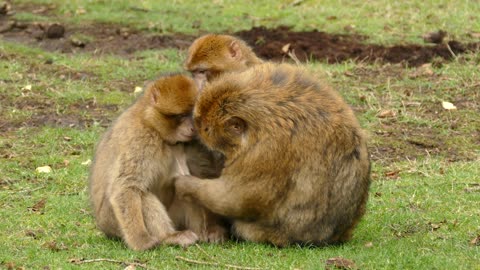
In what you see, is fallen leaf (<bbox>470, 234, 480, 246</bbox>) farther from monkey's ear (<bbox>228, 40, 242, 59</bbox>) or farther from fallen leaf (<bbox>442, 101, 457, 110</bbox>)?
fallen leaf (<bbox>442, 101, 457, 110</bbox>)

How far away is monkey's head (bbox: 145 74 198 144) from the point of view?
6.66 meters

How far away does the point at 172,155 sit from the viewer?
6.84 m

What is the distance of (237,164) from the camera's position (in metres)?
6.40

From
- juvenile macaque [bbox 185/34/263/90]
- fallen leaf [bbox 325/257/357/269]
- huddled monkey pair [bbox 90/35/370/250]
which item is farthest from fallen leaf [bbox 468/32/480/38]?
fallen leaf [bbox 325/257/357/269]

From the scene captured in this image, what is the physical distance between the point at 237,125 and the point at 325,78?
2.89 m

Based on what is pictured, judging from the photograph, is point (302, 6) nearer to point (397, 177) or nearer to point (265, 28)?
point (265, 28)

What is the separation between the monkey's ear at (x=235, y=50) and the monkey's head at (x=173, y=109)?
175cm

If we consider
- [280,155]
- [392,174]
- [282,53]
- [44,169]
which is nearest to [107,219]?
[280,155]

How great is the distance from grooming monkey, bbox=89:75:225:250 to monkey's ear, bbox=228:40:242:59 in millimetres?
1647

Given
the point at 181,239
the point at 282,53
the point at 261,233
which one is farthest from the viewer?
the point at 282,53

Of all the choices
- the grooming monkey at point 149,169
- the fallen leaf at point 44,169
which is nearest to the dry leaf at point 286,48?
the fallen leaf at point 44,169

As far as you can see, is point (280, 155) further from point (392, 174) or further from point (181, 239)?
point (392, 174)

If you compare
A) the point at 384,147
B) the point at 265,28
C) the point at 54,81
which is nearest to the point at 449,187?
the point at 384,147

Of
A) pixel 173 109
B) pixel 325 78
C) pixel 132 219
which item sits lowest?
pixel 132 219
